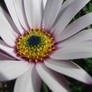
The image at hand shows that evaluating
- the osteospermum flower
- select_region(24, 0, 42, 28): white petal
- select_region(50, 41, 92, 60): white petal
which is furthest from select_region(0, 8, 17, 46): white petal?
select_region(50, 41, 92, 60): white petal

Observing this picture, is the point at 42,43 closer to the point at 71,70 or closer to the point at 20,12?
the point at 20,12

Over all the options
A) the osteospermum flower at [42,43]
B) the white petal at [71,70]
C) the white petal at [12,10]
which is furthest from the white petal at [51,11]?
the white petal at [71,70]

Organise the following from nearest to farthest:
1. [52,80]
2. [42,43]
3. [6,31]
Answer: [52,80], [6,31], [42,43]

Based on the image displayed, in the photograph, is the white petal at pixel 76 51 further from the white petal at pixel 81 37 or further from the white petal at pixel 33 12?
the white petal at pixel 33 12

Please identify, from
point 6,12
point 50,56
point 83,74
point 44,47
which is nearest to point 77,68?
point 83,74

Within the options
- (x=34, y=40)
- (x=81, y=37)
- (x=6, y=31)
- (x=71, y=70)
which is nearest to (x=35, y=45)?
(x=34, y=40)

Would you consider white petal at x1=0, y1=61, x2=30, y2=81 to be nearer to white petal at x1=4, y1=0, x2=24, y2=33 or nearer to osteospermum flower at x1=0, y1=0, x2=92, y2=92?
osteospermum flower at x1=0, y1=0, x2=92, y2=92
